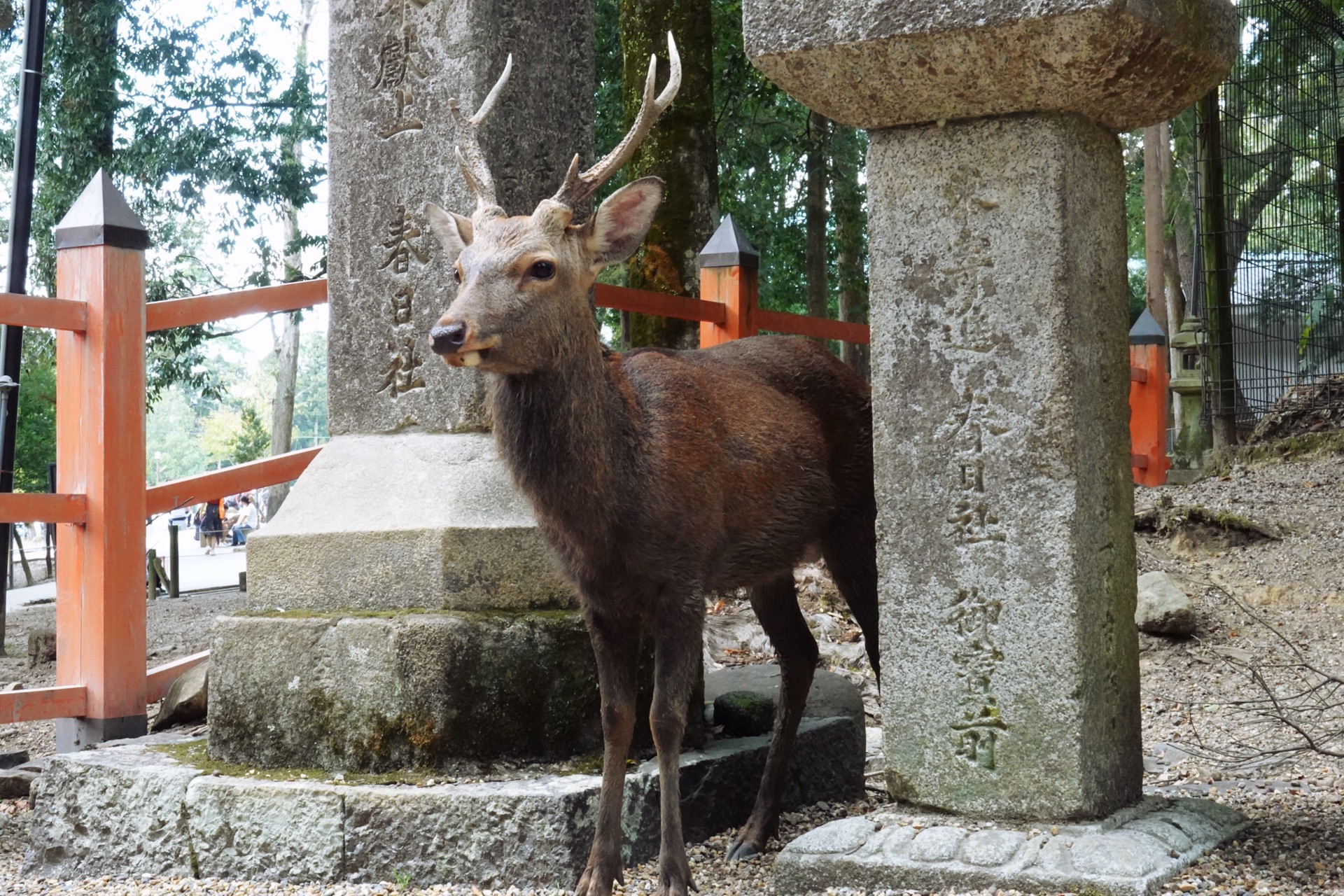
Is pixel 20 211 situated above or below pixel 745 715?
above

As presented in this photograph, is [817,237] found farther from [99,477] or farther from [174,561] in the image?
[99,477]

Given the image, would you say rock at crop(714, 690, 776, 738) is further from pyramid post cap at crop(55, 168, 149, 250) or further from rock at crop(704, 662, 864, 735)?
pyramid post cap at crop(55, 168, 149, 250)

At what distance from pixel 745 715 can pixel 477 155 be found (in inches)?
91.7

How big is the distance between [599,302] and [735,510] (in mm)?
2144

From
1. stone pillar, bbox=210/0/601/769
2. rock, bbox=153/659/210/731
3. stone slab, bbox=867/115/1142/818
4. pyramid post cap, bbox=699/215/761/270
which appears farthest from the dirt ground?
stone slab, bbox=867/115/1142/818

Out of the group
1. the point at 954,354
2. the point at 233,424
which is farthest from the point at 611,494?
the point at 233,424

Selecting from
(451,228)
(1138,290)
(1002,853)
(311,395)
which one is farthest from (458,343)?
(311,395)

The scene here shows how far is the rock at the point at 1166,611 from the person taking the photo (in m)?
7.70

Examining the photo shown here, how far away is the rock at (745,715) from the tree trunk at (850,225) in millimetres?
10353

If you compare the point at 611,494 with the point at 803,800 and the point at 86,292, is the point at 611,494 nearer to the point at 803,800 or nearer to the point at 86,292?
the point at 803,800

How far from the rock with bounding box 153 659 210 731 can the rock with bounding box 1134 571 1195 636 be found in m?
5.02

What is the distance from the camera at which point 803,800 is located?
5.08m

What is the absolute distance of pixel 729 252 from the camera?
24.2 feet

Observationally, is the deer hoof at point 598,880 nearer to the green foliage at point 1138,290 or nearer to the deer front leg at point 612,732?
the deer front leg at point 612,732
